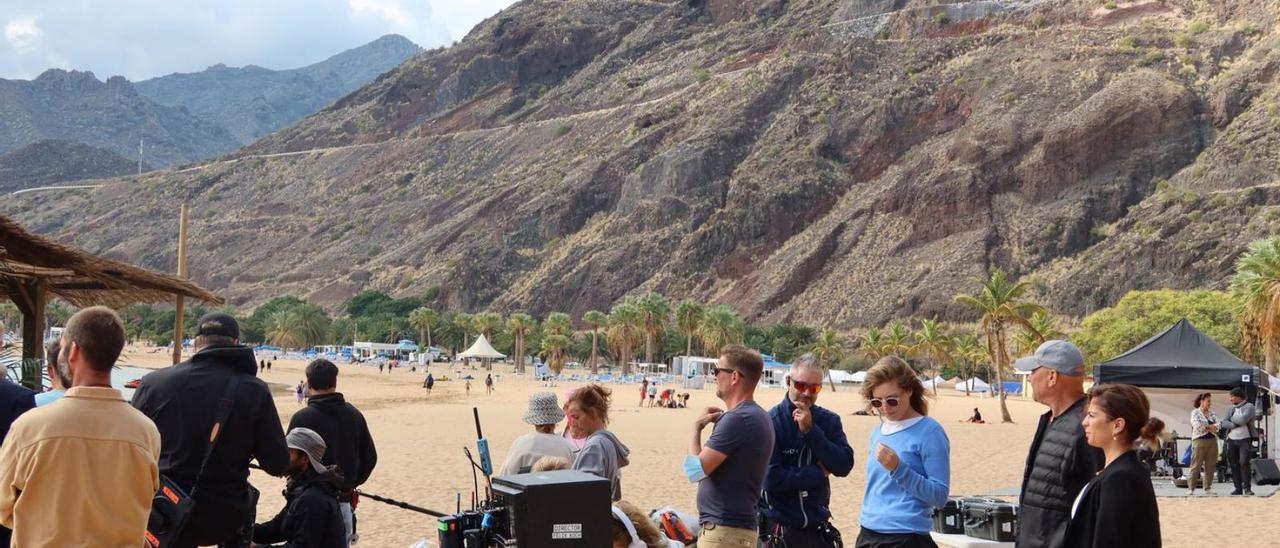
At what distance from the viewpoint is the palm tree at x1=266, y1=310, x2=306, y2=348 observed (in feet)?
335

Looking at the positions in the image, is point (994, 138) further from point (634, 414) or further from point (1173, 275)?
point (634, 414)

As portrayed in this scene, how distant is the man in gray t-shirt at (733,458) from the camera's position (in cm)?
549

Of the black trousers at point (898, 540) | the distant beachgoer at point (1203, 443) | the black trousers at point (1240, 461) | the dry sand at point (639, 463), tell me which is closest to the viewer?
the black trousers at point (898, 540)

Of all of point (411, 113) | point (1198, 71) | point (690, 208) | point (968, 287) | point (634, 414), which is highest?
point (411, 113)

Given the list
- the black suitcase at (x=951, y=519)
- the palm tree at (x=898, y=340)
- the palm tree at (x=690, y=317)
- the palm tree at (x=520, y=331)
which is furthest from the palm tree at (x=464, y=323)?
the black suitcase at (x=951, y=519)

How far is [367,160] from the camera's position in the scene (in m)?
147

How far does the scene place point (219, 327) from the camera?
5.12 m

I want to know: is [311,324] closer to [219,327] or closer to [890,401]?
[219,327]

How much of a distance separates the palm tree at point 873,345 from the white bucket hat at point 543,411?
226ft

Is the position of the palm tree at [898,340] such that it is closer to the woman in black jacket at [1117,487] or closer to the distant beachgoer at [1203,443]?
the distant beachgoer at [1203,443]

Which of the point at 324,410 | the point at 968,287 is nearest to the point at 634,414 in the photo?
the point at 324,410

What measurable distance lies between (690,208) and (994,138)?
26.8m

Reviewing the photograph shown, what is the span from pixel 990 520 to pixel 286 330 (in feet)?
326

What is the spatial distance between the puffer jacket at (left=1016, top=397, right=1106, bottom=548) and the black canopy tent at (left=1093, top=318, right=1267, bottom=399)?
38.6 ft
